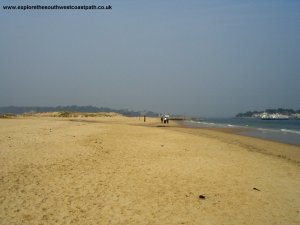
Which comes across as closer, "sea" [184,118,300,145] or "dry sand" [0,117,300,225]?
"dry sand" [0,117,300,225]

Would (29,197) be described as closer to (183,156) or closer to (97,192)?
(97,192)

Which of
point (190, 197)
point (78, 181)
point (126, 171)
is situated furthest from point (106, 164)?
point (190, 197)

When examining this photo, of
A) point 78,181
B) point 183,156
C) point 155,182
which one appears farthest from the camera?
point 183,156

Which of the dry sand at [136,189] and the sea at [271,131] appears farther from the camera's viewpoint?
the sea at [271,131]

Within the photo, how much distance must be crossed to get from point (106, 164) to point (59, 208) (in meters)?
4.64

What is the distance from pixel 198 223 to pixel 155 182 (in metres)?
3.10

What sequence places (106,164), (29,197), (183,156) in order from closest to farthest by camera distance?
(29,197)
(106,164)
(183,156)

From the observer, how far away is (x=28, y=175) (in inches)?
361

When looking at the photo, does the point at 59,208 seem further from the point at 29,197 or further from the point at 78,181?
the point at 78,181

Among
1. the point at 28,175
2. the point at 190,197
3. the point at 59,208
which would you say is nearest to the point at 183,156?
the point at 190,197

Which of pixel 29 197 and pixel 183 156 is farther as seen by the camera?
pixel 183 156

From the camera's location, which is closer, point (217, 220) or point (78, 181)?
point (217, 220)

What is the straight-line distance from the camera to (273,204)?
8.33 metres

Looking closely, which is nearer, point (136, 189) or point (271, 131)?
point (136, 189)
